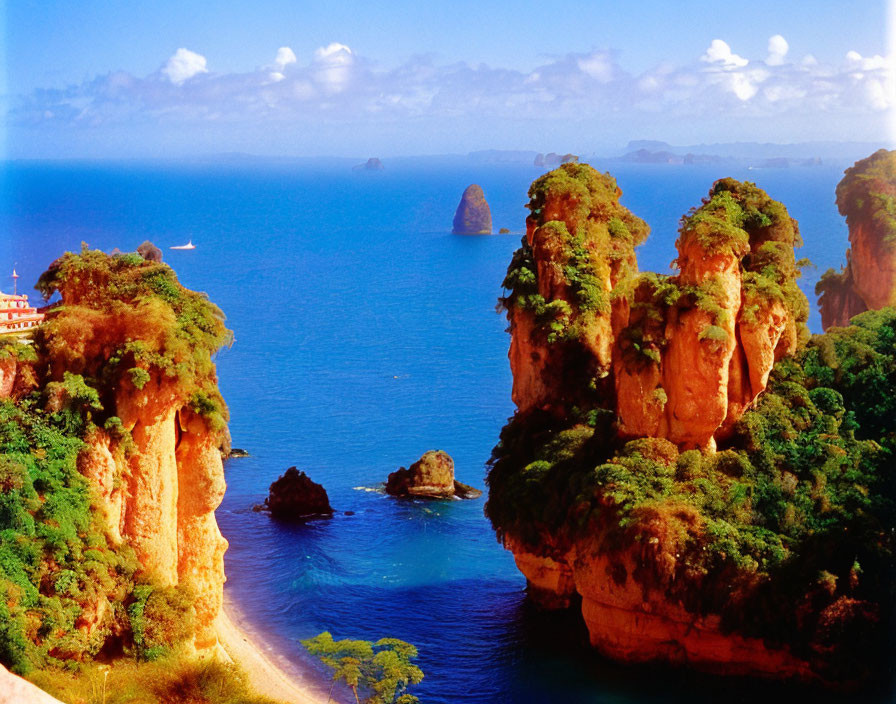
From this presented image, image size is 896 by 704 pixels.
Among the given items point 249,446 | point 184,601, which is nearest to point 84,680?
point 184,601

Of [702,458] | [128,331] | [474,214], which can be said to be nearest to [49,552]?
[128,331]

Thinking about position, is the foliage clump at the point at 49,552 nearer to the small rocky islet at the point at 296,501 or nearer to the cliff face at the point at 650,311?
the cliff face at the point at 650,311

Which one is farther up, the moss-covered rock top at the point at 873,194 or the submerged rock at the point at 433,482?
the moss-covered rock top at the point at 873,194

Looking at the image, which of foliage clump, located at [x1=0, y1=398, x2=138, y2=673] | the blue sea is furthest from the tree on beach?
foliage clump, located at [x1=0, y1=398, x2=138, y2=673]

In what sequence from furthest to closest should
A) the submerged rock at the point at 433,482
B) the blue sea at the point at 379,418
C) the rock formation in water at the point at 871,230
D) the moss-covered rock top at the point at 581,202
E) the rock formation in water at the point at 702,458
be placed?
1. the rock formation in water at the point at 871,230
2. the submerged rock at the point at 433,482
3. the moss-covered rock top at the point at 581,202
4. the blue sea at the point at 379,418
5. the rock formation in water at the point at 702,458

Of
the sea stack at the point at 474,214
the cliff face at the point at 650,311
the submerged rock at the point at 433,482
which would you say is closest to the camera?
the cliff face at the point at 650,311

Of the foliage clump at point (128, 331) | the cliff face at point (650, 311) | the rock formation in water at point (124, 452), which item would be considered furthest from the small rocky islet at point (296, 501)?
the foliage clump at point (128, 331)

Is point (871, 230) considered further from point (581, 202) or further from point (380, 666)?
point (380, 666)
